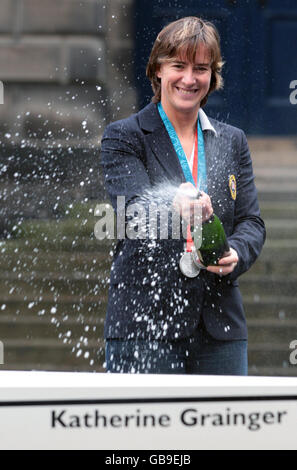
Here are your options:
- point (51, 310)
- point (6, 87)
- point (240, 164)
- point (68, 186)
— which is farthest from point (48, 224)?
point (240, 164)

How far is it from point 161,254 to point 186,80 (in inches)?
14.6

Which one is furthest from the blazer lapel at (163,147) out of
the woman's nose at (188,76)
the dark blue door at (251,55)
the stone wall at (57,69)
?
the stone wall at (57,69)

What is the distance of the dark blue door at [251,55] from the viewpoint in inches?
123

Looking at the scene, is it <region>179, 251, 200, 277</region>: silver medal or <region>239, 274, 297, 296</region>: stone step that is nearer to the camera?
<region>179, 251, 200, 277</region>: silver medal

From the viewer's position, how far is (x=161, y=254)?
169cm

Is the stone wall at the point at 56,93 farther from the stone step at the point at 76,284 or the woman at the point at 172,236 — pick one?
the woman at the point at 172,236

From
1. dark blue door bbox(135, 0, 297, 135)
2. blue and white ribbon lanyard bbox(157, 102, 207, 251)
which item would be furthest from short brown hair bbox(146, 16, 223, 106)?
dark blue door bbox(135, 0, 297, 135)

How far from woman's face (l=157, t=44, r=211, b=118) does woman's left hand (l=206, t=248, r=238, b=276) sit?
1.06 feet

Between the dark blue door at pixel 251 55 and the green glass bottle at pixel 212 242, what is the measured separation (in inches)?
55.7

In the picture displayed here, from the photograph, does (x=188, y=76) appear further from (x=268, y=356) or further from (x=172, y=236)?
(x=268, y=356)

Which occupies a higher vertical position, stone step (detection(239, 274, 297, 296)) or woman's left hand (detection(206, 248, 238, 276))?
woman's left hand (detection(206, 248, 238, 276))

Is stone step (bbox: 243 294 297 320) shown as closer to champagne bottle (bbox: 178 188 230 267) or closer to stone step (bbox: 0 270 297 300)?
stone step (bbox: 0 270 297 300)

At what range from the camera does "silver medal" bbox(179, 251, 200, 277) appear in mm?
1696


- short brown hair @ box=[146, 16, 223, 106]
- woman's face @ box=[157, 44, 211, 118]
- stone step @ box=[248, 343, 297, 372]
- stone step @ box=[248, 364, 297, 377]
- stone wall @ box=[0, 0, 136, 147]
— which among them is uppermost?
stone wall @ box=[0, 0, 136, 147]
